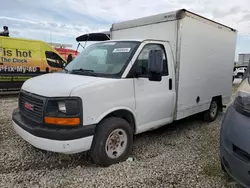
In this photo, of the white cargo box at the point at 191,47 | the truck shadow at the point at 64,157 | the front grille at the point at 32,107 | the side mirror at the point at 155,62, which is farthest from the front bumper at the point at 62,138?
the white cargo box at the point at 191,47

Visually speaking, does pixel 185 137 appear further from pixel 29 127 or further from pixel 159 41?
pixel 29 127

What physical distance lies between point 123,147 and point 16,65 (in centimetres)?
808

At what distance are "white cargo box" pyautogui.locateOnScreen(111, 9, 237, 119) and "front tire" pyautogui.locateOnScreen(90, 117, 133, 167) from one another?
1500 millimetres

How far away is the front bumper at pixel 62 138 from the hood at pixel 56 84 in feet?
1.54

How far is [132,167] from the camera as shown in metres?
3.38

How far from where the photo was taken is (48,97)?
9.96 feet

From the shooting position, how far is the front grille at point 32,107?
3117 mm

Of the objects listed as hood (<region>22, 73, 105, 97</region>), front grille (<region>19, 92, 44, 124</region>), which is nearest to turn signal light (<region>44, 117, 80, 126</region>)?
front grille (<region>19, 92, 44, 124</region>)

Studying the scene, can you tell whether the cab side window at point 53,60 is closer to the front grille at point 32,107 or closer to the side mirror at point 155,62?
the front grille at point 32,107

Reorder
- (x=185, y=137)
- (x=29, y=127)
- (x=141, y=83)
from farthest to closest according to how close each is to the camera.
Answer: (x=185, y=137) → (x=141, y=83) → (x=29, y=127)

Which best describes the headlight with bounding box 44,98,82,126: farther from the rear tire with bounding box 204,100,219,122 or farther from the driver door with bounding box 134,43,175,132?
the rear tire with bounding box 204,100,219,122

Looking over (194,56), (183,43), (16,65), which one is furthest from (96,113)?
(16,65)

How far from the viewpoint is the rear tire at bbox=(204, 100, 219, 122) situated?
6020 mm

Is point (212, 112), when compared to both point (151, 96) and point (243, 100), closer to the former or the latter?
point (151, 96)
